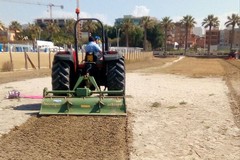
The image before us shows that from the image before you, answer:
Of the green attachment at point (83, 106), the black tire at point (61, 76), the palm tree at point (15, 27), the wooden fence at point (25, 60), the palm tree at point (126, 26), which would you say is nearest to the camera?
the green attachment at point (83, 106)

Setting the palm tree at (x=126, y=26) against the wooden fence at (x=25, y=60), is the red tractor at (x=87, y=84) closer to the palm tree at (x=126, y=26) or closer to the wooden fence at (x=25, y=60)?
the wooden fence at (x=25, y=60)

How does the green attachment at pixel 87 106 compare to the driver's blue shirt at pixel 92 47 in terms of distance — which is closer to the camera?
the green attachment at pixel 87 106

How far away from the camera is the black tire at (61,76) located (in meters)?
9.24

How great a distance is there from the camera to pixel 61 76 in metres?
9.24

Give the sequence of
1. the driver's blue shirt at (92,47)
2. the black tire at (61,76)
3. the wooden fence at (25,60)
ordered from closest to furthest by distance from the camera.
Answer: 1. the black tire at (61,76)
2. the driver's blue shirt at (92,47)
3. the wooden fence at (25,60)

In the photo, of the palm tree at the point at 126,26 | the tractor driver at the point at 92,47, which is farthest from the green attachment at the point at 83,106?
the palm tree at the point at 126,26

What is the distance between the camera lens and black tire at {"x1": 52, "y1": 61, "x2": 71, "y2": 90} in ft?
30.3

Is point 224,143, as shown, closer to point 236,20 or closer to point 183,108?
point 183,108

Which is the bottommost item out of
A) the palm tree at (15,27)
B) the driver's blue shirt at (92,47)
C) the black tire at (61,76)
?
the black tire at (61,76)

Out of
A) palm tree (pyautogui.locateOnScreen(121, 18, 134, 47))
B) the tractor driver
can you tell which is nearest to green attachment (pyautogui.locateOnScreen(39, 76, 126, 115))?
the tractor driver

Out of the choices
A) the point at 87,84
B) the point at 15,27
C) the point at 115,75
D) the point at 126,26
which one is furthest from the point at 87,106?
the point at 15,27

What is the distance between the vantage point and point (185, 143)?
20.1ft

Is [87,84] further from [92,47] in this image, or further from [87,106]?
[87,106]

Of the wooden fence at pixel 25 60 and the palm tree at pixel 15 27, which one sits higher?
the palm tree at pixel 15 27
